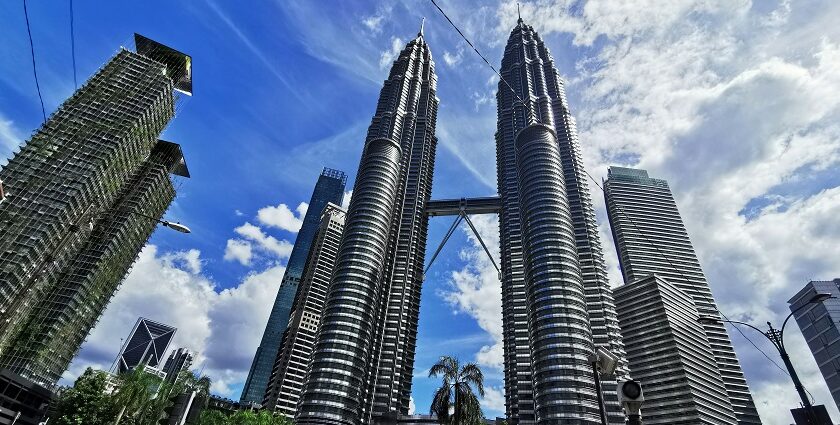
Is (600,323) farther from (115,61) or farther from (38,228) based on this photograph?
(115,61)

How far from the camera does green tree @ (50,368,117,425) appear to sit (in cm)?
5784

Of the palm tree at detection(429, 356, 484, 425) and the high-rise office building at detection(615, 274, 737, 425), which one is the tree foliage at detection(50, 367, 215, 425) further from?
the high-rise office building at detection(615, 274, 737, 425)

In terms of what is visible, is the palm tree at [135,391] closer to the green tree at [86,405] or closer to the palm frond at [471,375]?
the green tree at [86,405]

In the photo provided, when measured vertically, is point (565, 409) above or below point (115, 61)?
below

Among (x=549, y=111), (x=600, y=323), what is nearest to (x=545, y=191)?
(x=600, y=323)

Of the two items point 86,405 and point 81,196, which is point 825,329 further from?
point 81,196

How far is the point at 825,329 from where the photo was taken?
492 ft

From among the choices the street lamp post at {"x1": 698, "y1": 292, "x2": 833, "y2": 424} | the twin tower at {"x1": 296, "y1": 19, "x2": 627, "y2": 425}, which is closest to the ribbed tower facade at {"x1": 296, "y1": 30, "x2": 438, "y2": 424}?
the twin tower at {"x1": 296, "y1": 19, "x2": 627, "y2": 425}

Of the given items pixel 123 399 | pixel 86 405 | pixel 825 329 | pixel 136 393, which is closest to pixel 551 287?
pixel 825 329

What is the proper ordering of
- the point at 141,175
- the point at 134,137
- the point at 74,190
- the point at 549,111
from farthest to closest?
the point at 549,111, the point at 141,175, the point at 134,137, the point at 74,190

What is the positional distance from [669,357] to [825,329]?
51535 millimetres

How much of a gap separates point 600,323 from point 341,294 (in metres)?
82.6

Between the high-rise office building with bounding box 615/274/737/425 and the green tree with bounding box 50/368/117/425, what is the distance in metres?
144

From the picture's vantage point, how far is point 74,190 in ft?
317
